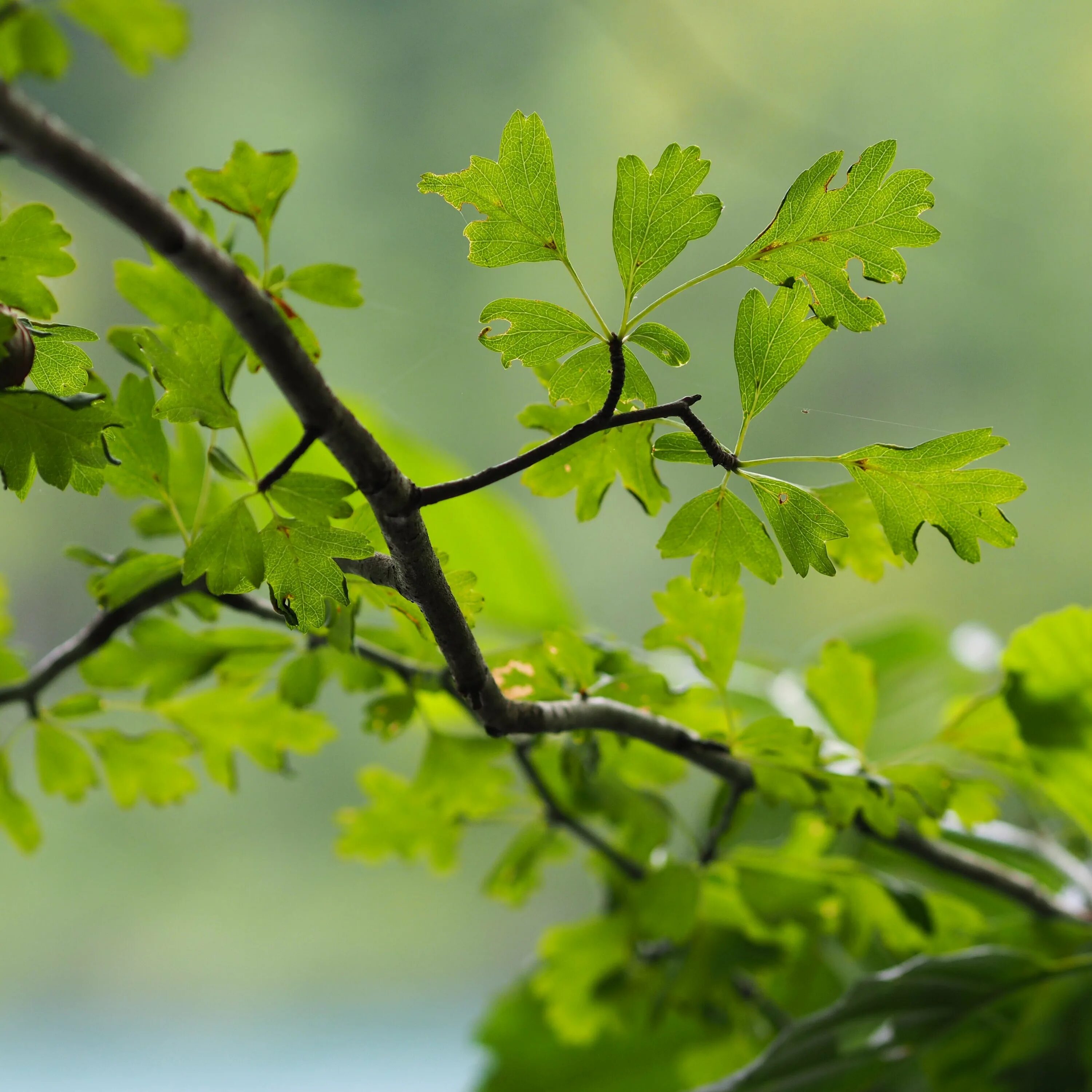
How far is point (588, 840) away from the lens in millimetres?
412

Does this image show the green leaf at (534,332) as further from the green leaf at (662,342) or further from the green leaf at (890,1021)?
the green leaf at (890,1021)

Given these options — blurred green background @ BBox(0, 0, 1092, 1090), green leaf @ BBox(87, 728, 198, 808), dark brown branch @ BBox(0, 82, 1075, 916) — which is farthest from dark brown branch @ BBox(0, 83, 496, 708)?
blurred green background @ BBox(0, 0, 1092, 1090)

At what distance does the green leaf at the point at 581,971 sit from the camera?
0.43 m

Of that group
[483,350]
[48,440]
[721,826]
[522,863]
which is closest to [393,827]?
[522,863]

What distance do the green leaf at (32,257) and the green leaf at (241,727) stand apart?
0.18 metres

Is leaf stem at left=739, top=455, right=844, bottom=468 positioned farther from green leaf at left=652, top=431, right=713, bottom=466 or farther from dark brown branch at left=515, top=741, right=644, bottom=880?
dark brown branch at left=515, top=741, right=644, bottom=880

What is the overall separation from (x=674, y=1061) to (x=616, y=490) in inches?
22.2

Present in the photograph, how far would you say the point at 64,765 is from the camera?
34 centimetres

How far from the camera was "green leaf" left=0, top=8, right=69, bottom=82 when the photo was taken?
0.45ft

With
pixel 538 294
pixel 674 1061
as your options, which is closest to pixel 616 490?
pixel 538 294

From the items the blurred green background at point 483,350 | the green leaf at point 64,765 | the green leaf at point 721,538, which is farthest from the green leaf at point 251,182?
the blurred green background at point 483,350

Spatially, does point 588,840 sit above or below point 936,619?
below

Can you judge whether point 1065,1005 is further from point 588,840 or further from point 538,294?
point 538,294

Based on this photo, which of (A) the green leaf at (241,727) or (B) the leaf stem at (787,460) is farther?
(A) the green leaf at (241,727)
